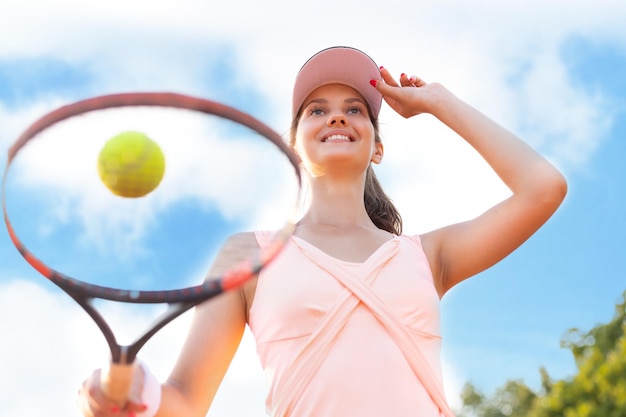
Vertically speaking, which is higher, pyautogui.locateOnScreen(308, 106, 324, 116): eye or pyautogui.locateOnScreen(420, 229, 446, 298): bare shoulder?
pyautogui.locateOnScreen(308, 106, 324, 116): eye

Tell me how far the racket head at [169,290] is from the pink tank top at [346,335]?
2.67 feet

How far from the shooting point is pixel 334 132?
161 inches

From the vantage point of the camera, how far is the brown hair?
4.42m

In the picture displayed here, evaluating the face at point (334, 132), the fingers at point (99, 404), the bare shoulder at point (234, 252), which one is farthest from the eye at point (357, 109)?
the fingers at point (99, 404)

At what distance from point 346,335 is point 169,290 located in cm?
100

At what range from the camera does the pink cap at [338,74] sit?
4277mm

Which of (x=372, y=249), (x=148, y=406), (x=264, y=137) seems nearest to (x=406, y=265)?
(x=372, y=249)

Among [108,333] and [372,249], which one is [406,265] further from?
[108,333]

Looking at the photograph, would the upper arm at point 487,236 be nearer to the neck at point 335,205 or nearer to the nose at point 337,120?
the neck at point 335,205

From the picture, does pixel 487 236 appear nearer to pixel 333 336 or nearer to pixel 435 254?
pixel 435 254

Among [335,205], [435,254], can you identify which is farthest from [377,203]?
[435,254]

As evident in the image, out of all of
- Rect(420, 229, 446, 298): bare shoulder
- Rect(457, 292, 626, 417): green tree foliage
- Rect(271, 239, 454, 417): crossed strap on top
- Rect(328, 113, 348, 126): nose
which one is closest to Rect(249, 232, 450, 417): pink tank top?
Rect(271, 239, 454, 417): crossed strap on top

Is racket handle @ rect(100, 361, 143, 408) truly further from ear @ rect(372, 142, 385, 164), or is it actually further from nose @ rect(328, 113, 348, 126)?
ear @ rect(372, 142, 385, 164)

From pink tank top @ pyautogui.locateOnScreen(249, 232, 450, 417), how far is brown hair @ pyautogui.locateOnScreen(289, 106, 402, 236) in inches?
25.1
